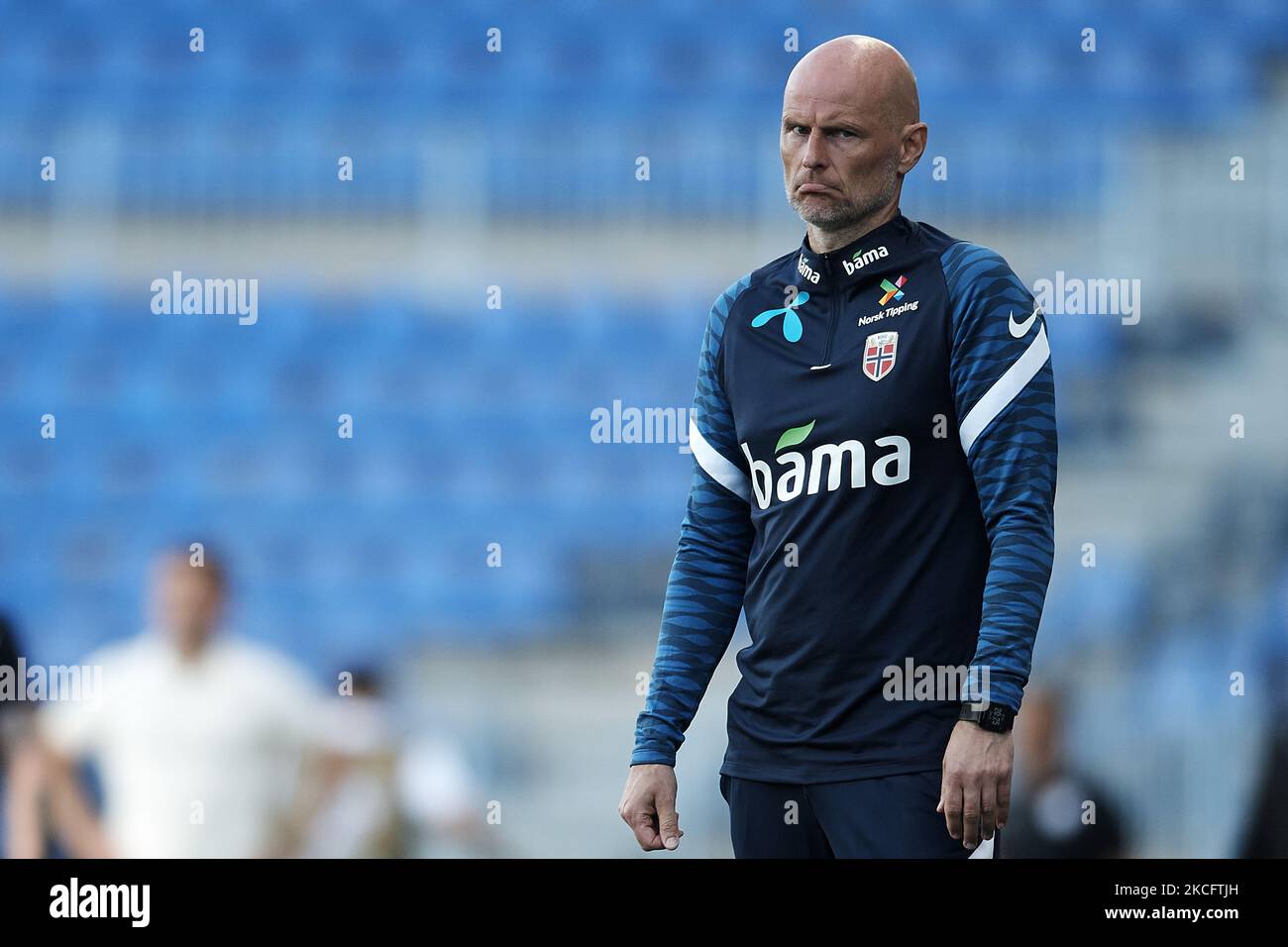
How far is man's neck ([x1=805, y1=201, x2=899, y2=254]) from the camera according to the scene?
1.80 m

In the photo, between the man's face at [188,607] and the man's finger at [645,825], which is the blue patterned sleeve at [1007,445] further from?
the man's face at [188,607]

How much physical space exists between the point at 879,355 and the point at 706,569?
34cm

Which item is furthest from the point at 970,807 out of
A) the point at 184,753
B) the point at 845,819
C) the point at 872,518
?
the point at 184,753

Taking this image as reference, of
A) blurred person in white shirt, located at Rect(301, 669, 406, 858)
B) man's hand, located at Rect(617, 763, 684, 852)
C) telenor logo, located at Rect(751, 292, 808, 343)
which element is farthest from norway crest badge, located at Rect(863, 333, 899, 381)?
blurred person in white shirt, located at Rect(301, 669, 406, 858)

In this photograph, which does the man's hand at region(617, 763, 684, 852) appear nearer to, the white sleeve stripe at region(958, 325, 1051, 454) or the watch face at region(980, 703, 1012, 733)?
the watch face at region(980, 703, 1012, 733)

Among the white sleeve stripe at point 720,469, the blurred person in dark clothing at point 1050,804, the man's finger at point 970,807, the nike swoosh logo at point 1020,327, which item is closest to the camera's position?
the man's finger at point 970,807

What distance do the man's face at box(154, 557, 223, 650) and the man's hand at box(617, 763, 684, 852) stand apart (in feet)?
7.26

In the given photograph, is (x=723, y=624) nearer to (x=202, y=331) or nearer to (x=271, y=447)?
(x=271, y=447)

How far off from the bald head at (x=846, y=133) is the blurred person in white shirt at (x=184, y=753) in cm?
236

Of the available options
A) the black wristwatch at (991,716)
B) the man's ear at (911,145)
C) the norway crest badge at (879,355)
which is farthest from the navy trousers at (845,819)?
the man's ear at (911,145)

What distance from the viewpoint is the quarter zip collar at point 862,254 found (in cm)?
179

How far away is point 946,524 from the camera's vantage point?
5.51 ft
